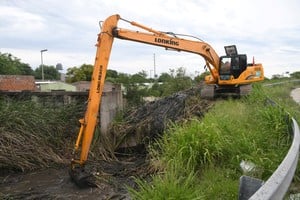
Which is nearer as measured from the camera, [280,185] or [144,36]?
[280,185]

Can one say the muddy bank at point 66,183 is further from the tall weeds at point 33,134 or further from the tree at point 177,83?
the tree at point 177,83

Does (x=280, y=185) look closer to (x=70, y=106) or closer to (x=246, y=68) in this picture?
(x=70, y=106)

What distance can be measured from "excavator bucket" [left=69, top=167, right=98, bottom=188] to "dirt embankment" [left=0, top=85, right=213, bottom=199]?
0.41 ft

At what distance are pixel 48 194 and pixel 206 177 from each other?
154 inches

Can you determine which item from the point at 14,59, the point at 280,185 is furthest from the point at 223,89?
the point at 14,59

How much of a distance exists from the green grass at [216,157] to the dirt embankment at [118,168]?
1439 millimetres

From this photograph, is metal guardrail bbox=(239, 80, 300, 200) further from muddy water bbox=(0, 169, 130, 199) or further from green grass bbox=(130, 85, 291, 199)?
muddy water bbox=(0, 169, 130, 199)

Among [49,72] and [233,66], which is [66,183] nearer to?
[233,66]

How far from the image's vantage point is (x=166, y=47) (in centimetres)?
1247

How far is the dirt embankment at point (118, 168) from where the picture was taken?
8216 millimetres

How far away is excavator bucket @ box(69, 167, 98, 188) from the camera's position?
838 cm

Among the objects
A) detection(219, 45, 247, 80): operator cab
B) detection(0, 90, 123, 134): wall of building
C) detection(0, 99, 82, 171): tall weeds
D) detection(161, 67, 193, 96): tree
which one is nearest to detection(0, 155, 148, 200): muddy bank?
detection(0, 99, 82, 171): tall weeds

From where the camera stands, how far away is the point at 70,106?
1267 cm

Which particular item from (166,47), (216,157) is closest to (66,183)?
(216,157)
